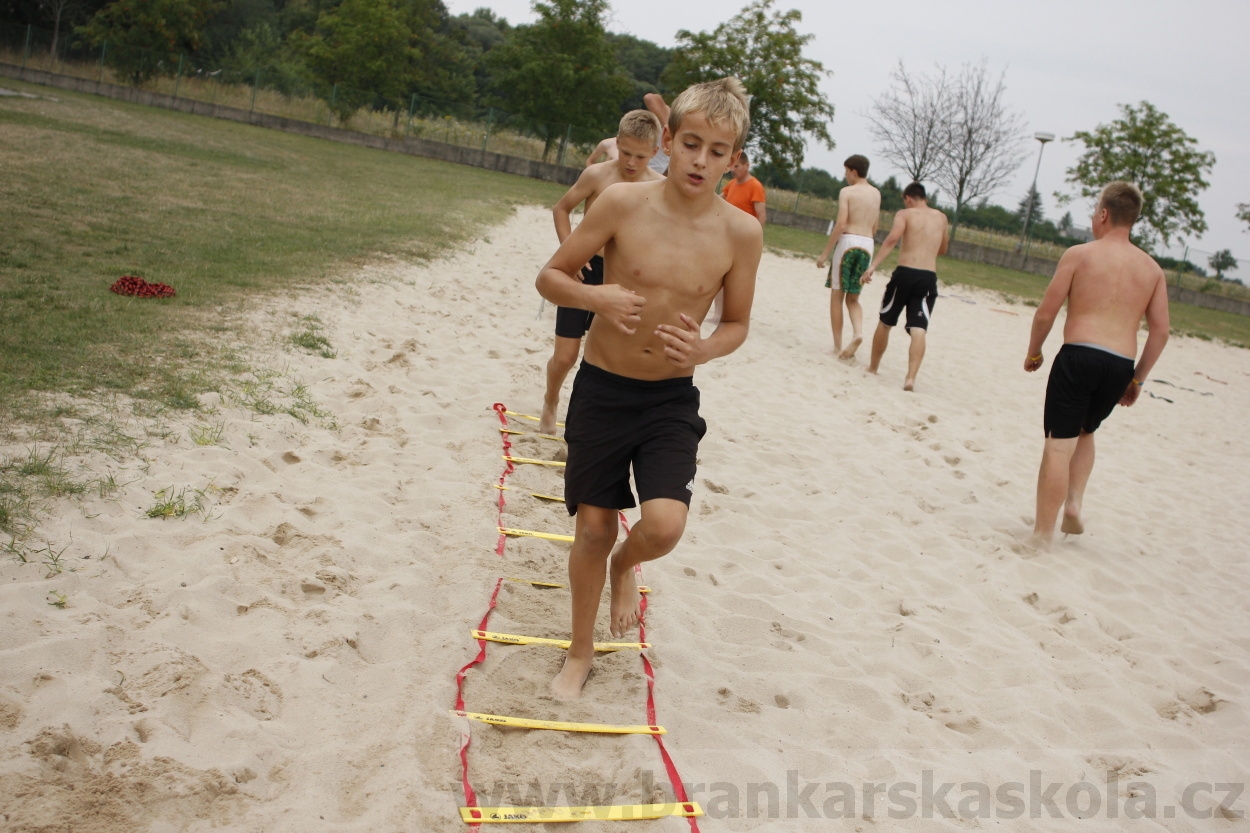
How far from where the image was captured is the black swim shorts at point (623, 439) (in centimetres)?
325

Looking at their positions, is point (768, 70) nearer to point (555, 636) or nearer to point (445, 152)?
point (445, 152)

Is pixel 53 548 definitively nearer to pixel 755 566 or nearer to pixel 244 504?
pixel 244 504

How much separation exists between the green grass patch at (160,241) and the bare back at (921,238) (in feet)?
17.8

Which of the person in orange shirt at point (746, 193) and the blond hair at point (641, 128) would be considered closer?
the blond hair at point (641, 128)

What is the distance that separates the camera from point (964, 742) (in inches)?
135

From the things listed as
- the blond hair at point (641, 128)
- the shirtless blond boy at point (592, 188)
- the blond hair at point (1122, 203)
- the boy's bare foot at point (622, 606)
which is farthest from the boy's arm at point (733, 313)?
the blond hair at point (1122, 203)

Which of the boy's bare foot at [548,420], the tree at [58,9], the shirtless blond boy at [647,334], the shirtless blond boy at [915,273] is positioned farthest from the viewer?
the tree at [58,9]

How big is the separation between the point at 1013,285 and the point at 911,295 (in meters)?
18.5

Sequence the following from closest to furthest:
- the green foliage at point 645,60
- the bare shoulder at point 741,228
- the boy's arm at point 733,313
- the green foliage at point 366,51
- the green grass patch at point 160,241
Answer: the boy's arm at point 733,313, the bare shoulder at point 741,228, the green grass patch at point 160,241, the green foliage at point 366,51, the green foliage at point 645,60

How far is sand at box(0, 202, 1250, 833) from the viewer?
2695 mm

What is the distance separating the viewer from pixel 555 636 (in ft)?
12.4

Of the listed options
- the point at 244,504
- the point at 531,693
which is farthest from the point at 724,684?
the point at 244,504

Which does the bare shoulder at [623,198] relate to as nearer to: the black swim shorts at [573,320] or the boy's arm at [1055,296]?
the black swim shorts at [573,320]

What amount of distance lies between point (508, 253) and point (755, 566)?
9.57 m
